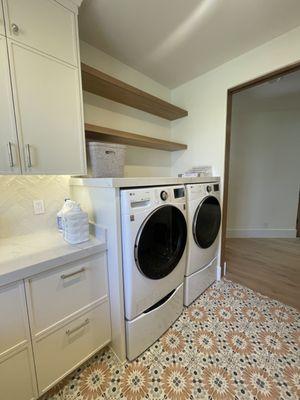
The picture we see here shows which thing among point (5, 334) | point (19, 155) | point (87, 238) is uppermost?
point (19, 155)

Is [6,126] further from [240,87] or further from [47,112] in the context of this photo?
[240,87]

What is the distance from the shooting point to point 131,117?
2051 mm

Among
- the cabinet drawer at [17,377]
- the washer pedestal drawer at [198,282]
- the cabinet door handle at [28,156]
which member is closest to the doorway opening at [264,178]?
the washer pedestal drawer at [198,282]

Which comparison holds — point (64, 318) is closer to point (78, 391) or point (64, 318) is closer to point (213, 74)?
point (78, 391)

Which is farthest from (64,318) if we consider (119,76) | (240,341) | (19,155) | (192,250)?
(119,76)

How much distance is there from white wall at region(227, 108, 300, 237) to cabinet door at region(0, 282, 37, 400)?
3538 mm

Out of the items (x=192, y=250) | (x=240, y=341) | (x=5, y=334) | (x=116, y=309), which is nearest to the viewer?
(x=5, y=334)

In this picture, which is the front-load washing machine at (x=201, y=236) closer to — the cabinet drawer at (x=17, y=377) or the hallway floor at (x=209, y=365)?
the hallway floor at (x=209, y=365)

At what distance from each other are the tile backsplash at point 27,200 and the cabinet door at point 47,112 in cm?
34

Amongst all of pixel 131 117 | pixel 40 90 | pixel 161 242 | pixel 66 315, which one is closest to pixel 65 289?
pixel 66 315

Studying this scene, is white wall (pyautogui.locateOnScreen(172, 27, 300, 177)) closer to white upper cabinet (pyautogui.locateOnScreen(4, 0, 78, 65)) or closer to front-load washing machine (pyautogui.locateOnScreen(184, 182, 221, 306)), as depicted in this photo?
front-load washing machine (pyautogui.locateOnScreen(184, 182, 221, 306))

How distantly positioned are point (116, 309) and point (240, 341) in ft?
3.32

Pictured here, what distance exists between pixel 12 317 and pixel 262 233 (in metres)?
4.02

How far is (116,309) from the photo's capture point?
121 centimetres
